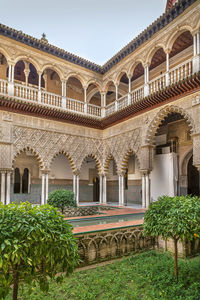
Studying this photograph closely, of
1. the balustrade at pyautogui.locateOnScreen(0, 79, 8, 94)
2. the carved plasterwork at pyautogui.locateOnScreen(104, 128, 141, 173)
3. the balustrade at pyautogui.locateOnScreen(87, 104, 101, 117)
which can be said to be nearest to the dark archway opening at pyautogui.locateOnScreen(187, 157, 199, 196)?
the carved plasterwork at pyautogui.locateOnScreen(104, 128, 141, 173)

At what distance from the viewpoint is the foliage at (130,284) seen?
286 cm

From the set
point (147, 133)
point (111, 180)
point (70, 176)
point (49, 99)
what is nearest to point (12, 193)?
point (70, 176)

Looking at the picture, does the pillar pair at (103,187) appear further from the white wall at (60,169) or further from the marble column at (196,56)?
the marble column at (196,56)

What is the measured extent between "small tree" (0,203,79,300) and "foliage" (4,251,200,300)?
34.1 inches

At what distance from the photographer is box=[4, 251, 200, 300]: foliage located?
2.86 meters

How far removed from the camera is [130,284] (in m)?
3.21

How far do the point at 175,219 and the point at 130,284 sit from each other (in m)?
1.14

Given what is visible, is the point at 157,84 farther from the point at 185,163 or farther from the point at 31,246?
the point at 31,246

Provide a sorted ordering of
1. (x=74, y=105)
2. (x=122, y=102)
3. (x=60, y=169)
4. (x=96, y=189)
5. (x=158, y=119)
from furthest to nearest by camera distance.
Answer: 1. (x=96, y=189)
2. (x=60, y=169)
3. (x=74, y=105)
4. (x=122, y=102)
5. (x=158, y=119)

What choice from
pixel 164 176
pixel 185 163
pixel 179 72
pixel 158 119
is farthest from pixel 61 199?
pixel 185 163

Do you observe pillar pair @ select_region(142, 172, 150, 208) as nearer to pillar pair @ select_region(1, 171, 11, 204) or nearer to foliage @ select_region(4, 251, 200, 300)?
foliage @ select_region(4, 251, 200, 300)

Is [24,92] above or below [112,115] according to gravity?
above

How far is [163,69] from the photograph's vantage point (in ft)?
35.9

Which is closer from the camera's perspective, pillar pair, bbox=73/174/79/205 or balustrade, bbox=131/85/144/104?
balustrade, bbox=131/85/144/104
